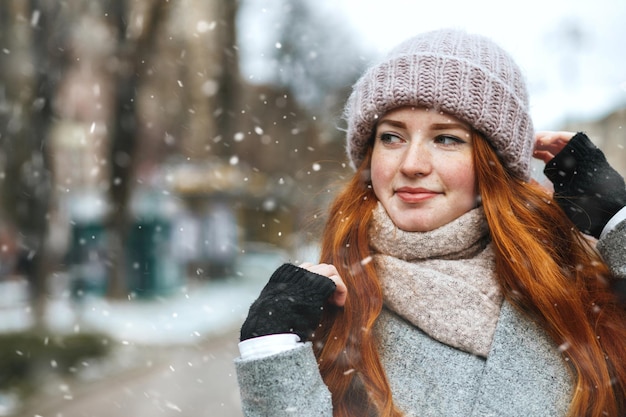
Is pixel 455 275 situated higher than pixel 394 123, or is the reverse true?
pixel 394 123

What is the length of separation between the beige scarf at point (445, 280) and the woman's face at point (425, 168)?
4 cm

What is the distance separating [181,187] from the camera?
→ 62.4 ft

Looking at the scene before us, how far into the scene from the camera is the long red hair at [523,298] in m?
2.02

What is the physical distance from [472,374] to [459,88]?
2.78 ft

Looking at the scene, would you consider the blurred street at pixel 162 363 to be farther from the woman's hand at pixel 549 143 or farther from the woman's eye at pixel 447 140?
the woman's eye at pixel 447 140

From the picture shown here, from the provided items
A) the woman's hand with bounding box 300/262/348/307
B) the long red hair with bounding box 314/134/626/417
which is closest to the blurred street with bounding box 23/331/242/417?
the long red hair with bounding box 314/134/626/417

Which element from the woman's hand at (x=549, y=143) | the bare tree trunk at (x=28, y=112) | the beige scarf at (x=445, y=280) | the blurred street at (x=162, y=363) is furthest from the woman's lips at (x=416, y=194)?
the bare tree trunk at (x=28, y=112)

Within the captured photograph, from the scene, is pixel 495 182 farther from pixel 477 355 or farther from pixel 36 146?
pixel 36 146

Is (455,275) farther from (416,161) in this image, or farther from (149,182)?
(149,182)

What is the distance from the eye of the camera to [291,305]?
6.23ft

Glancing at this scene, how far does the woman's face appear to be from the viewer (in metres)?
2.07

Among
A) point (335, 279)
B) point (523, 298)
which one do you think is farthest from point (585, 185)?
Answer: point (335, 279)

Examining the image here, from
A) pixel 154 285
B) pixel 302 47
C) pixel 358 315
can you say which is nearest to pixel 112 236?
pixel 154 285

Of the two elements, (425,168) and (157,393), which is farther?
(157,393)
